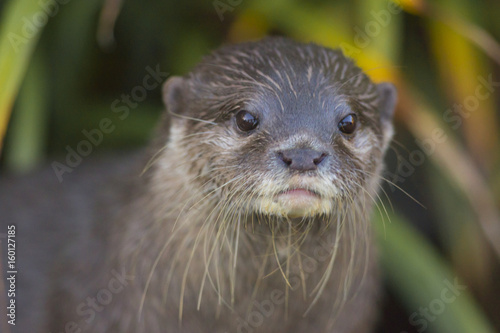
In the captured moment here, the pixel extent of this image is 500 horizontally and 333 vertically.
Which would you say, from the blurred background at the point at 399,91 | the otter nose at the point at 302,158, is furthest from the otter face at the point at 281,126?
the blurred background at the point at 399,91

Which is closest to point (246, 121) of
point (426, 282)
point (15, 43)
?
point (15, 43)

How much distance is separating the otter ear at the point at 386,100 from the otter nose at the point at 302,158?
0.53 m

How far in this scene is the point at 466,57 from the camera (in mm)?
2410

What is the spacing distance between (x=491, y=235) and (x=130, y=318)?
1.28 m

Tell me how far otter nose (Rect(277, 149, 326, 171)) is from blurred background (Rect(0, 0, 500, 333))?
0.74m

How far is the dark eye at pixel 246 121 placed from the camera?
1.59m

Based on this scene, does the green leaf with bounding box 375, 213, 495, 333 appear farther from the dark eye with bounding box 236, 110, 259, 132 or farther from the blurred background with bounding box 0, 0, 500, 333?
the dark eye with bounding box 236, 110, 259, 132

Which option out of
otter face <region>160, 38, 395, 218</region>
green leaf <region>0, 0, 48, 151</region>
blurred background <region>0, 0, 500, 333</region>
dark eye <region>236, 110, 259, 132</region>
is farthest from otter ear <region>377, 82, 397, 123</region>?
green leaf <region>0, 0, 48, 151</region>

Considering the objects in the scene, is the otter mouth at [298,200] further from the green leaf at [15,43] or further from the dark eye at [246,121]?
the green leaf at [15,43]

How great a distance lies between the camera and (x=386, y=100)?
6.24 feet

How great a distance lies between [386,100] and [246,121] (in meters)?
0.50

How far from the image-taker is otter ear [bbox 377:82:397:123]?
6.18ft

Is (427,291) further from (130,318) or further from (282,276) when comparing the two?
(130,318)

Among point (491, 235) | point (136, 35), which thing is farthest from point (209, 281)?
point (136, 35)
